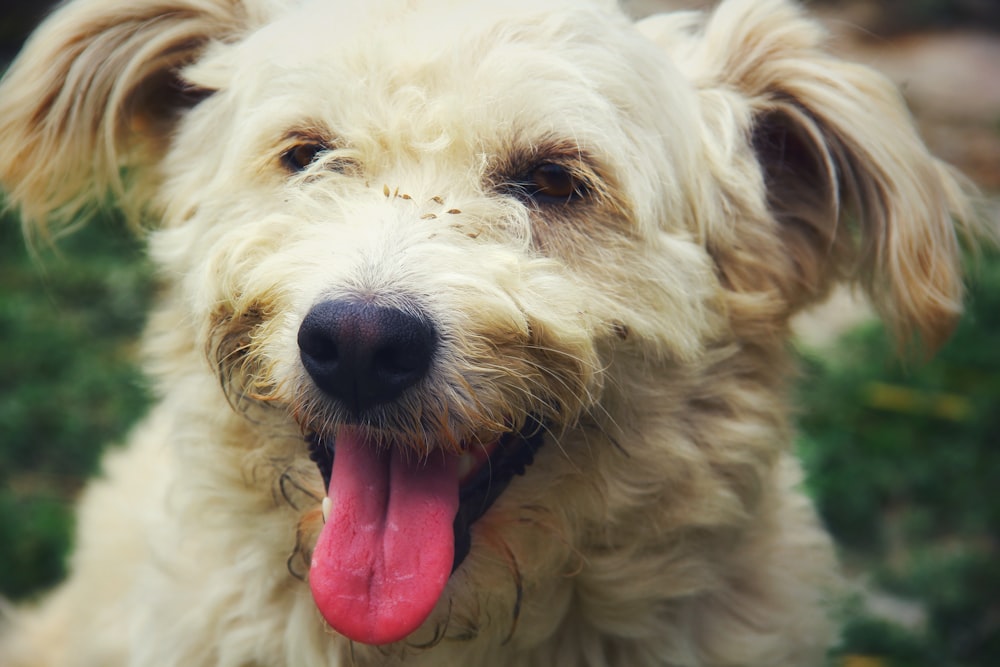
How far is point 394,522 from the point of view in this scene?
228cm

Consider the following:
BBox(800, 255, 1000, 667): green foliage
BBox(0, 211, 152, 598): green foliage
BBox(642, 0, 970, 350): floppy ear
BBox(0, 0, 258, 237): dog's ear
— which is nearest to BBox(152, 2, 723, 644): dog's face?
BBox(642, 0, 970, 350): floppy ear

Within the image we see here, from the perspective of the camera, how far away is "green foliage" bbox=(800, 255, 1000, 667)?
4.01m

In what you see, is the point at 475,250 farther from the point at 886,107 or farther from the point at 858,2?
the point at 858,2

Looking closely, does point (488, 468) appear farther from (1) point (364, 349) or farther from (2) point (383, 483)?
(1) point (364, 349)

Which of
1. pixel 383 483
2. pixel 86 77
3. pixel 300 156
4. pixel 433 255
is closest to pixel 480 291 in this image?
pixel 433 255

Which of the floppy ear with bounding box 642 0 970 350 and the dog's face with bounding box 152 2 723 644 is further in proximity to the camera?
the floppy ear with bounding box 642 0 970 350

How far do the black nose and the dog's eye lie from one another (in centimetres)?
57

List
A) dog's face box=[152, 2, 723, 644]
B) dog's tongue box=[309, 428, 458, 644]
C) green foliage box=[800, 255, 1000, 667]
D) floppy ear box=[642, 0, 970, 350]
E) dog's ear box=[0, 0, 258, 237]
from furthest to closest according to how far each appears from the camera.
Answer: green foliage box=[800, 255, 1000, 667]
dog's ear box=[0, 0, 258, 237]
floppy ear box=[642, 0, 970, 350]
dog's tongue box=[309, 428, 458, 644]
dog's face box=[152, 2, 723, 644]

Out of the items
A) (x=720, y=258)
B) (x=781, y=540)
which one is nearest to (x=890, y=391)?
(x=781, y=540)

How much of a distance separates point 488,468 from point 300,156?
88 centimetres

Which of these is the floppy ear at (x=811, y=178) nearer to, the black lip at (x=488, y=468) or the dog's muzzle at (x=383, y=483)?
the black lip at (x=488, y=468)

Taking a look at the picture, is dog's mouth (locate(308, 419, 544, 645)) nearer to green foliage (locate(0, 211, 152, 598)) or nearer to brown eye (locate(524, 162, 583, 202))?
brown eye (locate(524, 162, 583, 202))

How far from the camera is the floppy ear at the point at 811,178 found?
8.58 ft

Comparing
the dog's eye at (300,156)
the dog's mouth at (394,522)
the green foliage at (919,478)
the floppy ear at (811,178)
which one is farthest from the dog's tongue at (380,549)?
the green foliage at (919,478)
